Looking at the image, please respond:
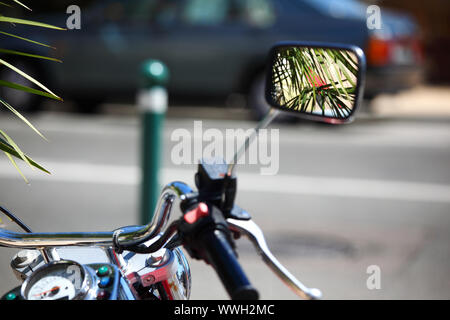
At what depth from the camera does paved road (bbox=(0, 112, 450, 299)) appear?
402 centimetres

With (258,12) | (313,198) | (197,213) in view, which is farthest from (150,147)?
(258,12)

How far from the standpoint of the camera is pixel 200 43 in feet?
30.0

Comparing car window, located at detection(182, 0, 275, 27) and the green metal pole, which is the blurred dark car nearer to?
car window, located at detection(182, 0, 275, 27)

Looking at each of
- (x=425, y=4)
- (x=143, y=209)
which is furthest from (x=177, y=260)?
(x=425, y=4)

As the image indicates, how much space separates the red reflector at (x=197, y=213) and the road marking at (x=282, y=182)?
461 centimetres

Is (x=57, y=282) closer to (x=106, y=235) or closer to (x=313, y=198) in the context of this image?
(x=106, y=235)

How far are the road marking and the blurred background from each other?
0.03 m

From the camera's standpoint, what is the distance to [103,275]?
1249mm

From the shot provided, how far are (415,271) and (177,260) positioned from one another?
3010mm

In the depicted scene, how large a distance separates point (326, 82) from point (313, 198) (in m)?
4.52

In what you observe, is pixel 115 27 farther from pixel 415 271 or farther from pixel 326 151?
pixel 415 271

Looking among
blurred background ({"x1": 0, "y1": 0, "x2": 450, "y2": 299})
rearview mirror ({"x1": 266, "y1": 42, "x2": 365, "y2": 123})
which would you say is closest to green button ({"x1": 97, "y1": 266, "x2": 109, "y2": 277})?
rearview mirror ({"x1": 266, "y1": 42, "x2": 365, "y2": 123})

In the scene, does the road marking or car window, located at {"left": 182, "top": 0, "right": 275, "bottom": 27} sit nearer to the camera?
the road marking

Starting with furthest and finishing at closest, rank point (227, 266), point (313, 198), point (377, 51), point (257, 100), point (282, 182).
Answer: point (257, 100) → point (377, 51) → point (282, 182) → point (313, 198) → point (227, 266)
